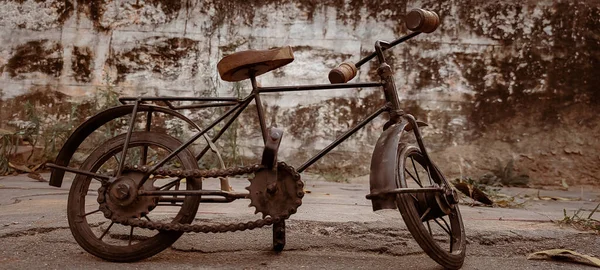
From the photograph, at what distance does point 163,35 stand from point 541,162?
12.0ft

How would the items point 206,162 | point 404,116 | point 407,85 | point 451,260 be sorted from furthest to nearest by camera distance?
point 407,85 → point 206,162 → point 404,116 → point 451,260

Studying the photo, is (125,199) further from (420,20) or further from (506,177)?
(506,177)

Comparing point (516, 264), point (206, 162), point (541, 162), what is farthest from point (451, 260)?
point (541, 162)

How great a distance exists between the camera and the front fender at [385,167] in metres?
1.98

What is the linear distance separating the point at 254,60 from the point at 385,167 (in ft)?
2.13

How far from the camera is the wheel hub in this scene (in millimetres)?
2119

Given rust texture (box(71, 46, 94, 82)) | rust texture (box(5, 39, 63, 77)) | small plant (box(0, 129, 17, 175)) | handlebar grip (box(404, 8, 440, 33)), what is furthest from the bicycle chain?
rust texture (box(5, 39, 63, 77))

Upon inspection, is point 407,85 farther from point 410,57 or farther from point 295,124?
point 295,124

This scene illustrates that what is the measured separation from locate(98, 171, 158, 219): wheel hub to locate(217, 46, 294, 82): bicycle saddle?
536mm

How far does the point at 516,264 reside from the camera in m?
2.31

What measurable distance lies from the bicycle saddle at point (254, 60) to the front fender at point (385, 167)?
0.49m

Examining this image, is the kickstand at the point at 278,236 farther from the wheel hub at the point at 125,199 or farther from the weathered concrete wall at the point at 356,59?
the weathered concrete wall at the point at 356,59

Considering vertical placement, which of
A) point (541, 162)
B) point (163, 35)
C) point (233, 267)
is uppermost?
point (163, 35)

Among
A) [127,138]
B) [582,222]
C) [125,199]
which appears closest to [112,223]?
[125,199]
